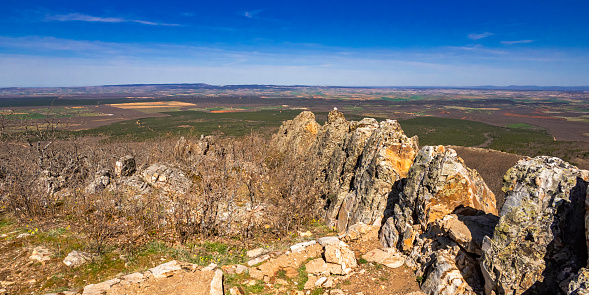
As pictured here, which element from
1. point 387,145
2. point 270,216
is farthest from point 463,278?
point 270,216

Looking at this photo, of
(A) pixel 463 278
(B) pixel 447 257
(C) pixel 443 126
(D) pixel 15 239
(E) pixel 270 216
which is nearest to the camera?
(A) pixel 463 278

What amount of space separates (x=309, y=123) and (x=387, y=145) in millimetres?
17797

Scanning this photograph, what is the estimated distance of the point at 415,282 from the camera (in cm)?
815

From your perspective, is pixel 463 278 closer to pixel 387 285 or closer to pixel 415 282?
pixel 415 282

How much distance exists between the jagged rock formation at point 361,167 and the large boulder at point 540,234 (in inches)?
218

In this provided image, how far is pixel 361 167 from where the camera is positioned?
1552cm

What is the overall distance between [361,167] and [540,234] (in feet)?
31.0

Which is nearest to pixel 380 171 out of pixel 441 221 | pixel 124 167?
pixel 441 221

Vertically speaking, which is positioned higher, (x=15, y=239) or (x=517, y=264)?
(x=517, y=264)

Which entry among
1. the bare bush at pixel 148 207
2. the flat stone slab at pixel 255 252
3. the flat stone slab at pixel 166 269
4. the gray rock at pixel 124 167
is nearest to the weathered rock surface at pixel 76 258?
the bare bush at pixel 148 207

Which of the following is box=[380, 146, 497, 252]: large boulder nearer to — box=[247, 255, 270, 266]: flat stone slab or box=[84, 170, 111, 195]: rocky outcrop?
box=[247, 255, 270, 266]: flat stone slab

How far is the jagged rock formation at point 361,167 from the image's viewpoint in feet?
42.4

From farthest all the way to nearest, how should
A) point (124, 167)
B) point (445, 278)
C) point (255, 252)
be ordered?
point (124, 167) < point (255, 252) < point (445, 278)

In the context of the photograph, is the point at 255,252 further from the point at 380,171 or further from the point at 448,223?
the point at 448,223
